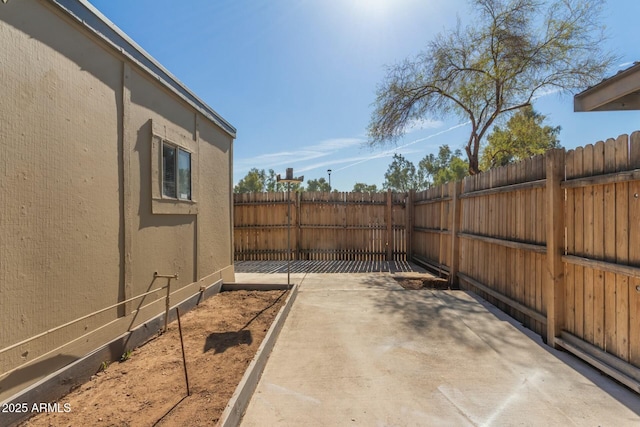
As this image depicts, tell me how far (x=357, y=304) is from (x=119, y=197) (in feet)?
12.5

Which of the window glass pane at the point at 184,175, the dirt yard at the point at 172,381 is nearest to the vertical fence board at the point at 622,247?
the dirt yard at the point at 172,381

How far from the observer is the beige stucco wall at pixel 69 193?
2.12 m

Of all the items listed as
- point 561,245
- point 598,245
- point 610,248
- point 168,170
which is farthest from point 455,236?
point 168,170

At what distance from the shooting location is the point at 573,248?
3219 mm

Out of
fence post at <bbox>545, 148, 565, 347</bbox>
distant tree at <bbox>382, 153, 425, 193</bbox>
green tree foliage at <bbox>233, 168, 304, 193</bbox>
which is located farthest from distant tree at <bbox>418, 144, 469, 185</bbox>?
fence post at <bbox>545, 148, 565, 347</bbox>

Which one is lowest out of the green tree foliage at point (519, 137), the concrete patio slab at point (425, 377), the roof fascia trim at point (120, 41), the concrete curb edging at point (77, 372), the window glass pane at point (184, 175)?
the concrete patio slab at point (425, 377)

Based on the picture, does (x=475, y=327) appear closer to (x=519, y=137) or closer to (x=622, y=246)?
(x=622, y=246)

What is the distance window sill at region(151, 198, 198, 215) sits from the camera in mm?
3838

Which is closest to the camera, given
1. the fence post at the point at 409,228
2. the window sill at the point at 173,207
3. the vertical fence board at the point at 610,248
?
the vertical fence board at the point at 610,248

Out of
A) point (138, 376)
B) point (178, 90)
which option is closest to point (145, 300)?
point (138, 376)

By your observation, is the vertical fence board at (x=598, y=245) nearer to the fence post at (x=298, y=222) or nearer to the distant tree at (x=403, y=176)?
the fence post at (x=298, y=222)

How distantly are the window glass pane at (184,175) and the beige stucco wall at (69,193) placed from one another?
0.69 meters

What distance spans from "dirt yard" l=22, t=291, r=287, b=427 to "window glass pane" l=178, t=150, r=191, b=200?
190 cm

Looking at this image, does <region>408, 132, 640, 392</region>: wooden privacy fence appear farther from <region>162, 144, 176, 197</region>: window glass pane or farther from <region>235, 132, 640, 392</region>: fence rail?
<region>162, 144, 176, 197</region>: window glass pane
